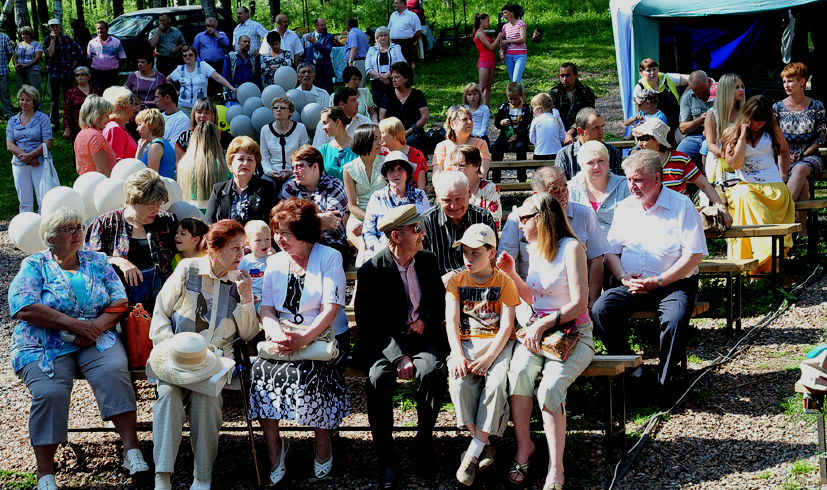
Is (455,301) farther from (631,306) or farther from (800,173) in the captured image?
(800,173)

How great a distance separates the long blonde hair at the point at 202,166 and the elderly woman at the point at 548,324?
2.89 metres

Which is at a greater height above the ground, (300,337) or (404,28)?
(404,28)

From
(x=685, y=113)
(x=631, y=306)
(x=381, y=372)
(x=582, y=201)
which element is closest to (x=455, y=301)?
(x=381, y=372)

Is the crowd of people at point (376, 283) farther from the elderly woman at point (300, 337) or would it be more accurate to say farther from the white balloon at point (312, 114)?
the white balloon at point (312, 114)

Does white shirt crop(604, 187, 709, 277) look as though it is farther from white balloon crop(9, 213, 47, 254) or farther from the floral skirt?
white balloon crop(9, 213, 47, 254)

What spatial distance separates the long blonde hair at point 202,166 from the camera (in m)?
6.63

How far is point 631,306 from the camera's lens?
208 inches

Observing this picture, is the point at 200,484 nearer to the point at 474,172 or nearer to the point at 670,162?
the point at 474,172

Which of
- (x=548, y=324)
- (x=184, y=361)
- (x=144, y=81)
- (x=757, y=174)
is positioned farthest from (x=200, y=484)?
(x=144, y=81)

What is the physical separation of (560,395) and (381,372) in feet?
3.02

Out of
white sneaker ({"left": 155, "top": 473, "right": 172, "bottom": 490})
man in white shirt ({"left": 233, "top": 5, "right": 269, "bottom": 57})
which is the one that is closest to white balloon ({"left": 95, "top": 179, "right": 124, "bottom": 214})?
white sneaker ({"left": 155, "top": 473, "right": 172, "bottom": 490})

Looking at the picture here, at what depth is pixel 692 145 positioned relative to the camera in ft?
29.7

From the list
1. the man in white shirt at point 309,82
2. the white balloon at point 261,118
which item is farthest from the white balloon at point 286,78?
the white balloon at point 261,118

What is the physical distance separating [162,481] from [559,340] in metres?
2.11
